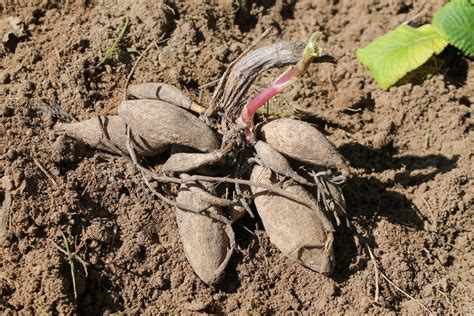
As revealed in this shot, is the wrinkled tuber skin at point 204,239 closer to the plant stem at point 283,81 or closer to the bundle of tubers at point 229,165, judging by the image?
the bundle of tubers at point 229,165

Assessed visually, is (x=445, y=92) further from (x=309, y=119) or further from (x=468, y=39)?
(x=309, y=119)

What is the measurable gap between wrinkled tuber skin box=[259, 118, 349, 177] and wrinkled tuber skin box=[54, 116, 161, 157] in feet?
1.36

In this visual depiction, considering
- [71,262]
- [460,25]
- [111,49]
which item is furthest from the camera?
[460,25]

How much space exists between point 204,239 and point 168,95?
0.55m

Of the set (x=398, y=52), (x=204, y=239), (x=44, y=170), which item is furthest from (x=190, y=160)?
(x=398, y=52)

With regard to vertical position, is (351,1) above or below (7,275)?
above

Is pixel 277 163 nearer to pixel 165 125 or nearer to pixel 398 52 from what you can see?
pixel 165 125

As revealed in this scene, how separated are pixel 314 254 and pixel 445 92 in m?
1.08

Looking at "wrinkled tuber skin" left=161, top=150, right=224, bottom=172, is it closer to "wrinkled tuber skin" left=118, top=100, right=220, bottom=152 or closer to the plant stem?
"wrinkled tuber skin" left=118, top=100, right=220, bottom=152

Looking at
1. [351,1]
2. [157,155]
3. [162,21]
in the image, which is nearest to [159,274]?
[157,155]

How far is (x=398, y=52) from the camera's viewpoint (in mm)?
2551

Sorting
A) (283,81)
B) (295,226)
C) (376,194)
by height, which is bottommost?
(376,194)

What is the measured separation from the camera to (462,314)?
85.0 inches

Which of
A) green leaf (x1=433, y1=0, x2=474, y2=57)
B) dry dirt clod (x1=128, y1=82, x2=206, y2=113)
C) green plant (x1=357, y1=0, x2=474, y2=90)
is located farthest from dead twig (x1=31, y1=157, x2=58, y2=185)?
green leaf (x1=433, y1=0, x2=474, y2=57)
